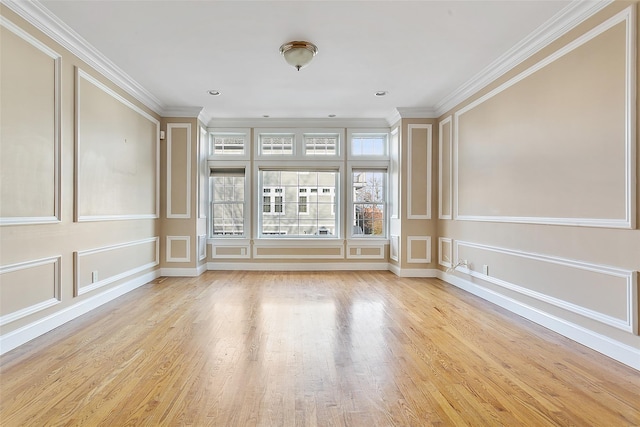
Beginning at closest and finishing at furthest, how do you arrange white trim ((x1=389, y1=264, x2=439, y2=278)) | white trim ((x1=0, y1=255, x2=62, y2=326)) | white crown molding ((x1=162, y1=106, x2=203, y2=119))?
1. white trim ((x1=0, y1=255, x2=62, y2=326))
2. white crown molding ((x1=162, y1=106, x2=203, y2=119))
3. white trim ((x1=389, y1=264, x2=439, y2=278))

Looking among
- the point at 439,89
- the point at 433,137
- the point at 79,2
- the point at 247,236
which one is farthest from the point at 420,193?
the point at 79,2

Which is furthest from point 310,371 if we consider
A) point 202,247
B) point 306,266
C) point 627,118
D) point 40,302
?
point 202,247

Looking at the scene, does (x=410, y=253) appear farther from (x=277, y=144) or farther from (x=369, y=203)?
(x=277, y=144)

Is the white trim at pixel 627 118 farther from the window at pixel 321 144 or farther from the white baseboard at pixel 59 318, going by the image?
the white baseboard at pixel 59 318

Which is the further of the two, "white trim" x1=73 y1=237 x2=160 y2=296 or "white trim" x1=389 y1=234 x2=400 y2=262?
"white trim" x1=389 y1=234 x2=400 y2=262

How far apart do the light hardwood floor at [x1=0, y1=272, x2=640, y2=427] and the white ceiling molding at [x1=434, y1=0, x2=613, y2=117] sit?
2721mm

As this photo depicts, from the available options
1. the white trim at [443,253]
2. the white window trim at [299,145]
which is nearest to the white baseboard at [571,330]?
the white trim at [443,253]

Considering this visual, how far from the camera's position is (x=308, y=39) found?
3.29m

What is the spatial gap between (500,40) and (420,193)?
8.88ft

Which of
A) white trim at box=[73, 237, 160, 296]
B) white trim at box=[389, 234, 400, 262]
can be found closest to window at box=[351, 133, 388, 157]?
white trim at box=[389, 234, 400, 262]

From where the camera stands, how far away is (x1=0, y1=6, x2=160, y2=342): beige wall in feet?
8.63

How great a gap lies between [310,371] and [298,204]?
4.30 m

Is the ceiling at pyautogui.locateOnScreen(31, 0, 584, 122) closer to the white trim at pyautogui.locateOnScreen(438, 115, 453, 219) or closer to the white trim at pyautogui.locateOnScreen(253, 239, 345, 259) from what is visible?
the white trim at pyautogui.locateOnScreen(438, 115, 453, 219)

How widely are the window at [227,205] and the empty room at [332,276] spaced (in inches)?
27.8
